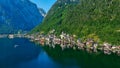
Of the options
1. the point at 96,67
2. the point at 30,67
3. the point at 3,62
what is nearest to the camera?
the point at 96,67

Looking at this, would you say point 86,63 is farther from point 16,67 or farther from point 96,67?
point 16,67

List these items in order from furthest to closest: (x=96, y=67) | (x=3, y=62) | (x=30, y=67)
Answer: (x=3, y=62), (x=30, y=67), (x=96, y=67)

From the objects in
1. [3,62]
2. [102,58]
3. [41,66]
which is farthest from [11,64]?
[102,58]

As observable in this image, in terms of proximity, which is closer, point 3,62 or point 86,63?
point 86,63

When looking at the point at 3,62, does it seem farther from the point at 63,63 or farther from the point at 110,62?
the point at 110,62

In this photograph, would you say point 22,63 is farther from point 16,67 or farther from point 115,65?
point 115,65

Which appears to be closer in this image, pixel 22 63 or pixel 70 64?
pixel 70 64

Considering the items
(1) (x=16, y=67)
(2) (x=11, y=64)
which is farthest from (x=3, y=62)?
(1) (x=16, y=67)

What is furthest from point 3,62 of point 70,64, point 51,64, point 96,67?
point 96,67
